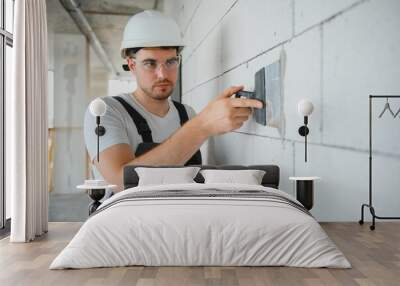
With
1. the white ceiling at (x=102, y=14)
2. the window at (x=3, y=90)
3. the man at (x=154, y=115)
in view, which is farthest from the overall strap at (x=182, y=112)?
the window at (x=3, y=90)

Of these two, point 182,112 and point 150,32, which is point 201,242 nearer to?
point 182,112

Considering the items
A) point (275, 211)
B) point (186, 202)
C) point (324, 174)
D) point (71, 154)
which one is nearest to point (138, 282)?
point (186, 202)

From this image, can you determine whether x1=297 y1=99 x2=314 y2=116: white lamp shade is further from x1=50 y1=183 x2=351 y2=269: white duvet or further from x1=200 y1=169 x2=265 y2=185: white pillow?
x1=50 y1=183 x2=351 y2=269: white duvet

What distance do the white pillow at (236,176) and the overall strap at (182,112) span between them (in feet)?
2.52

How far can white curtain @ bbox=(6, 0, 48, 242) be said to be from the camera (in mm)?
4527

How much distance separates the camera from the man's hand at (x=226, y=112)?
512cm

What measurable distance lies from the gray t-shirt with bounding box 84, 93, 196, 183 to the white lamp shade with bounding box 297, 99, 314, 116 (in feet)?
4.15

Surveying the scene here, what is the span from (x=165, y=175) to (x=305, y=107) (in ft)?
4.40

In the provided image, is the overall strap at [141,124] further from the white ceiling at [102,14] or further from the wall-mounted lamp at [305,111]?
the wall-mounted lamp at [305,111]

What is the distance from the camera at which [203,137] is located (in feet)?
17.4

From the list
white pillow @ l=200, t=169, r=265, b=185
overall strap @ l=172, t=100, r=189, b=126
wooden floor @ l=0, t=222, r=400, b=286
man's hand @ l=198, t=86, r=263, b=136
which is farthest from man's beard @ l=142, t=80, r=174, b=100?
wooden floor @ l=0, t=222, r=400, b=286

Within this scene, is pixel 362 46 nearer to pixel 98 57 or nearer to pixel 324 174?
pixel 324 174

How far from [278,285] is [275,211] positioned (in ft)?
1.92

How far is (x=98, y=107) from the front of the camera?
17.3 feet
